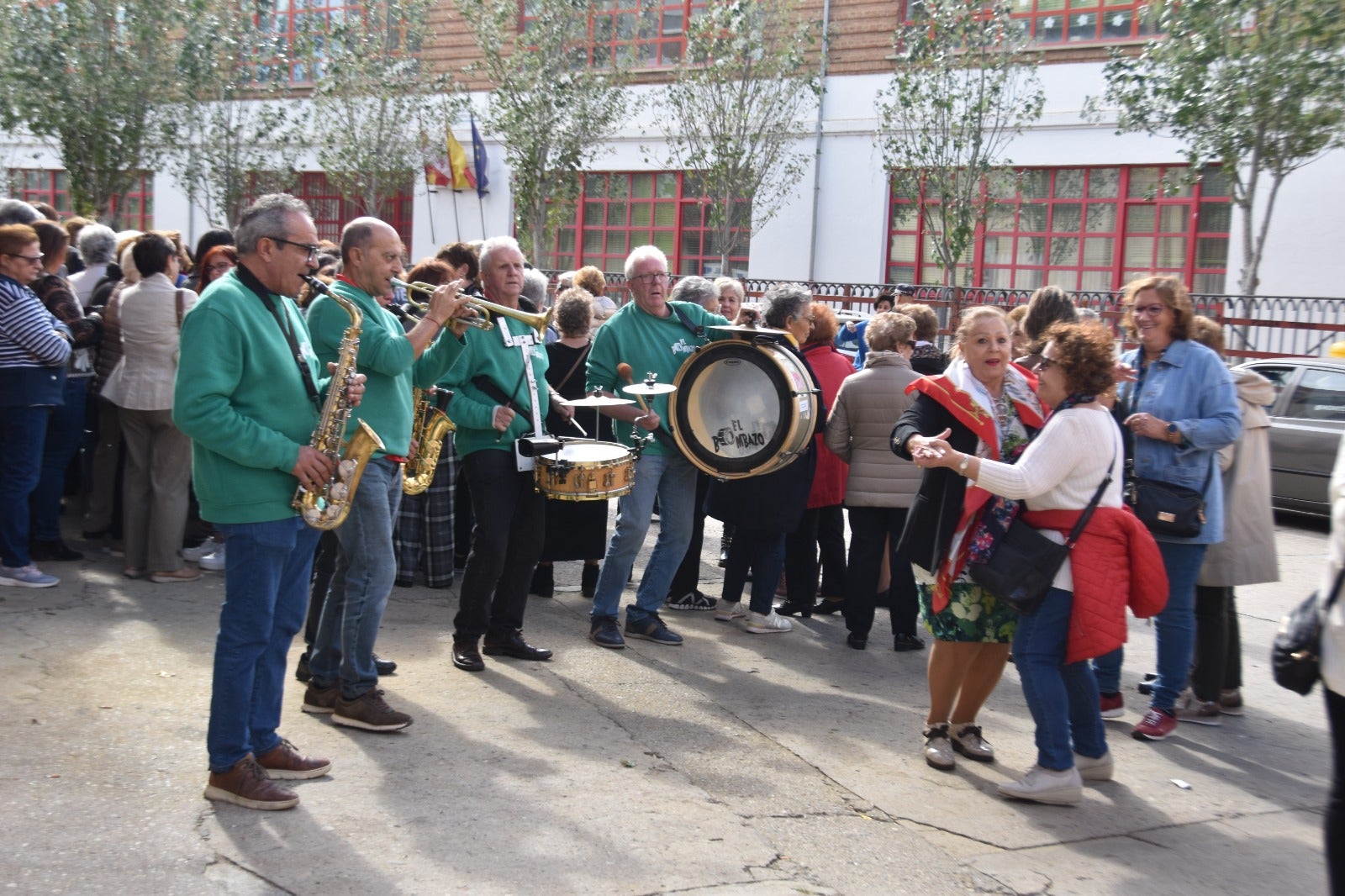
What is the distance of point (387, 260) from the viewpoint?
16.2 ft

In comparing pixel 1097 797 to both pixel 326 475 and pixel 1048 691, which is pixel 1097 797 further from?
pixel 326 475

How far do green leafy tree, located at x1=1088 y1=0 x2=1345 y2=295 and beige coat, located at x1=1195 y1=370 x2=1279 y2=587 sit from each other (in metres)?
10.9

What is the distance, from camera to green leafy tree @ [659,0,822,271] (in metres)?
20.2

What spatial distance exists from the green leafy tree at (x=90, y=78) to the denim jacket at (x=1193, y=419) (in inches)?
825

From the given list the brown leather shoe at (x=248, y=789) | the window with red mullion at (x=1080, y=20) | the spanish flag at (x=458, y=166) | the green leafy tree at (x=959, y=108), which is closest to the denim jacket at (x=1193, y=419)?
the brown leather shoe at (x=248, y=789)

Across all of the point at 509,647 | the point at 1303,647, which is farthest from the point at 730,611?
the point at 1303,647

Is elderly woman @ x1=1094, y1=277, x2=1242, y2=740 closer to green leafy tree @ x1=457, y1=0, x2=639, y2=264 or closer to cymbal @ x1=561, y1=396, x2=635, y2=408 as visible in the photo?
cymbal @ x1=561, y1=396, x2=635, y2=408

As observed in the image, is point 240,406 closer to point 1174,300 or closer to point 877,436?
point 877,436

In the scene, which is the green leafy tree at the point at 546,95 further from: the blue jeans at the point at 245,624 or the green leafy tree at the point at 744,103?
the blue jeans at the point at 245,624

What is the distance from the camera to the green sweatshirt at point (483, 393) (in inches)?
229

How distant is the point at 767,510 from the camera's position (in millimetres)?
6793

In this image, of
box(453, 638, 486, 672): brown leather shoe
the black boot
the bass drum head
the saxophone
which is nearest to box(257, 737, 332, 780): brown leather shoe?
the saxophone

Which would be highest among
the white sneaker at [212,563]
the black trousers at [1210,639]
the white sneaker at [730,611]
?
the black trousers at [1210,639]

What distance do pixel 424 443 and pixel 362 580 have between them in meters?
1.46
